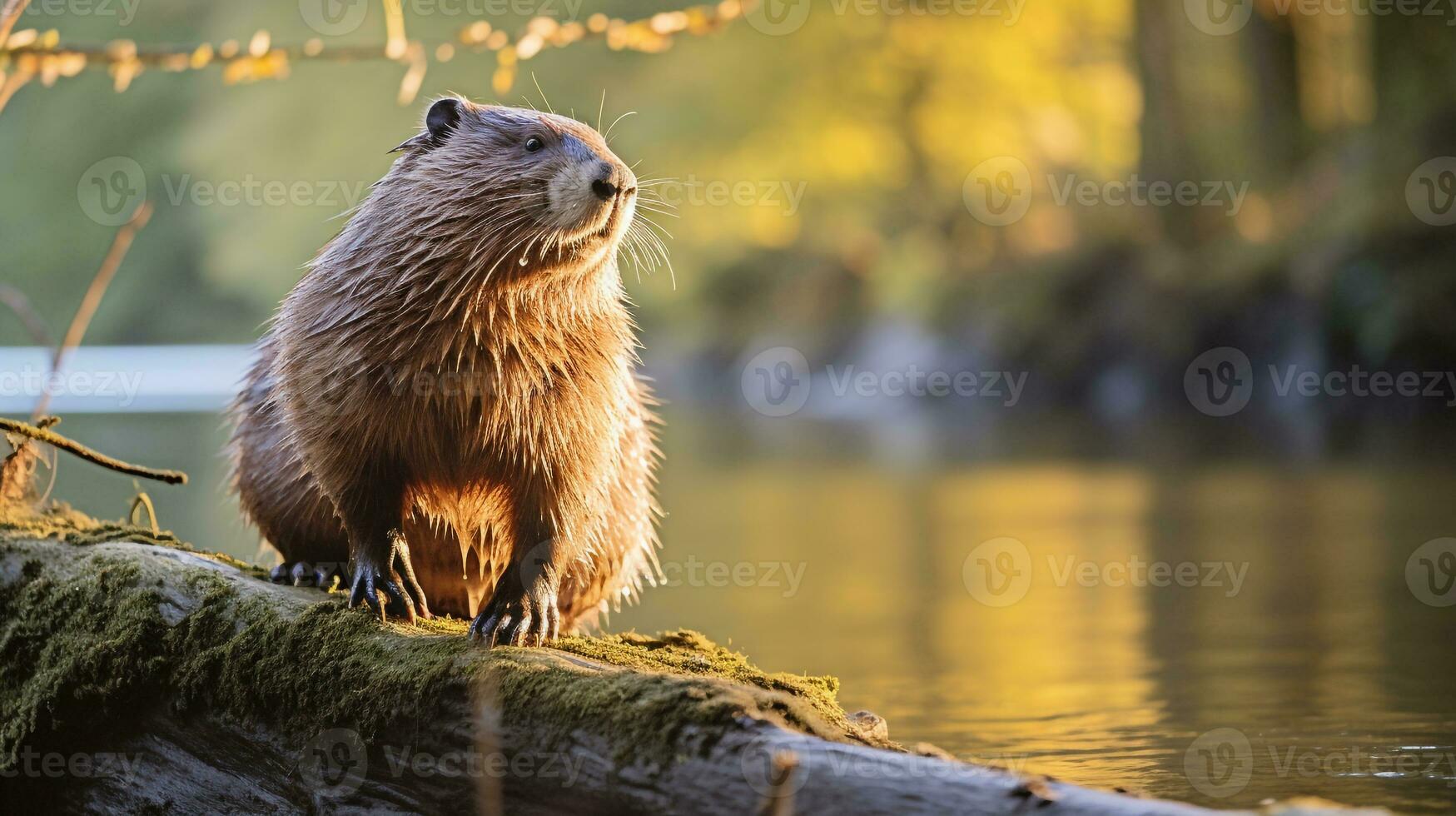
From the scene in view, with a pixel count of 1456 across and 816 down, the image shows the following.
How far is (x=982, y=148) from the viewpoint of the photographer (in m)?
27.8

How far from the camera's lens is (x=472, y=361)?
3.64 metres

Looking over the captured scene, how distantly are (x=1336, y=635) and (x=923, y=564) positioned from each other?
295cm
